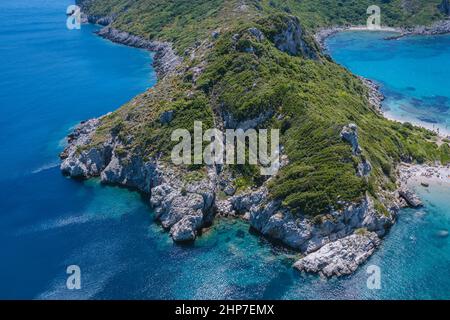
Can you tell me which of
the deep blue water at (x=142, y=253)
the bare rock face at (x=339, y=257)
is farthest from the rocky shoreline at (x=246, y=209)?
the deep blue water at (x=142, y=253)

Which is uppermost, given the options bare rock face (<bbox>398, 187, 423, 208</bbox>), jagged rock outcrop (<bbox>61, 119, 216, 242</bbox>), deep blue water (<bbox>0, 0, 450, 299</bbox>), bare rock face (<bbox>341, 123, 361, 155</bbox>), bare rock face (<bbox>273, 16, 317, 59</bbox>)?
bare rock face (<bbox>273, 16, 317, 59</bbox>)

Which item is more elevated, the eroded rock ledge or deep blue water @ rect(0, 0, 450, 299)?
the eroded rock ledge

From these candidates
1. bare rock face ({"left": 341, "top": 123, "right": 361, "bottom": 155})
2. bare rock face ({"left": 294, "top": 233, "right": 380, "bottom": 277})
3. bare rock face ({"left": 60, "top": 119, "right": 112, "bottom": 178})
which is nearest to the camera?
bare rock face ({"left": 294, "top": 233, "right": 380, "bottom": 277})

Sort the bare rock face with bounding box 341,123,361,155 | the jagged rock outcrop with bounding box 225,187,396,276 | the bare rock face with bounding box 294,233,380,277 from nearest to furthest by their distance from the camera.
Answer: the bare rock face with bounding box 294,233,380,277 < the jagged rock outcrop with bounding box 225,187,396,276 < the bare rock face with bounding box 341,123,361,155

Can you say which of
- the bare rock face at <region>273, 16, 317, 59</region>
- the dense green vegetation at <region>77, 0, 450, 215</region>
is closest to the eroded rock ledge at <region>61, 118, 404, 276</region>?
the dense green vegetation at <region>77, 0, 450, 215</region>

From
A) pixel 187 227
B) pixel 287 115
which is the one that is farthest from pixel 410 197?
pixel 187 227

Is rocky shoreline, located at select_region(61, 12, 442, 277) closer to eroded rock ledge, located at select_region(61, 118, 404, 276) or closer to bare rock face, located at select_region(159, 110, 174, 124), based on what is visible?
eroded rock ledge, located at select_region(61, 118, 404, 276)
